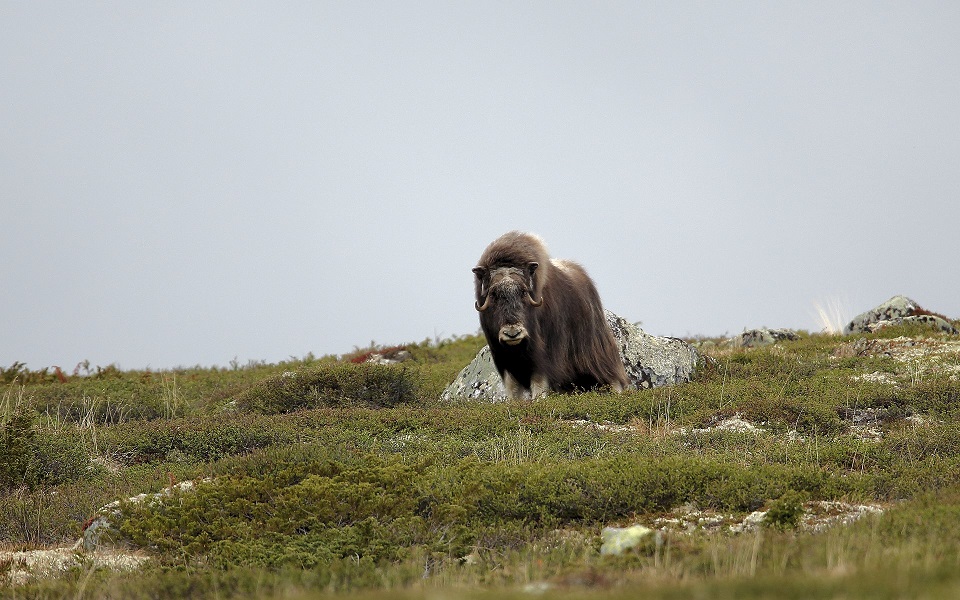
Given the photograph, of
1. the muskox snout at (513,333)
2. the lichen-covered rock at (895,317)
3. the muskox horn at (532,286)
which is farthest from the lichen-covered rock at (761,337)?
the muskox snout at (513,333)

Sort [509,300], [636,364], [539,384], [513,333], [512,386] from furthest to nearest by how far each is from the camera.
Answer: [636,364] → [512,386] → [539,384] → [509,300] → [513,333]

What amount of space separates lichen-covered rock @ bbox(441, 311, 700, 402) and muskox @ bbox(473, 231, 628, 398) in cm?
99

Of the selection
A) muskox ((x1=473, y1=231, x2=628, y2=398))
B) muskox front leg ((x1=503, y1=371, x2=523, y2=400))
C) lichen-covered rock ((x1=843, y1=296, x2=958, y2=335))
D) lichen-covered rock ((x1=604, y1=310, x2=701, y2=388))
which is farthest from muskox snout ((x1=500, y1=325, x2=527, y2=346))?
lichen-covered rock ((x1=843, y1=296, x2=958, y2=335))

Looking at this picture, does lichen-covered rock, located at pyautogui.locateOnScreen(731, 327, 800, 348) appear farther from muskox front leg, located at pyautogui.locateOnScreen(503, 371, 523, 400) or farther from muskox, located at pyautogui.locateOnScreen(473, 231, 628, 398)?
muskox front leg, located at pyautogui.locateOnScreen(503, 371, 523, 400)

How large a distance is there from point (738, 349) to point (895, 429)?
7.88 m

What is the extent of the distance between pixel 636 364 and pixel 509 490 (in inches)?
355

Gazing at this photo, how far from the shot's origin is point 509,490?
25.5 feet

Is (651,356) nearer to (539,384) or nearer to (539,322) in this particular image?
(539,384)

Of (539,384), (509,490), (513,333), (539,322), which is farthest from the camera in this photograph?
(539,384)

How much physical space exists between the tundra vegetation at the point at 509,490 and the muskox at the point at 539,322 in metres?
0.96

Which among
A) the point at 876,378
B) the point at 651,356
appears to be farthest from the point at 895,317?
the point at 651,356

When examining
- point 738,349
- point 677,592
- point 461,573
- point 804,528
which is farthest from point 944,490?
point 738,349

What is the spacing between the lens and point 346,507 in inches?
293

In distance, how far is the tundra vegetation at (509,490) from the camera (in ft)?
16.9
